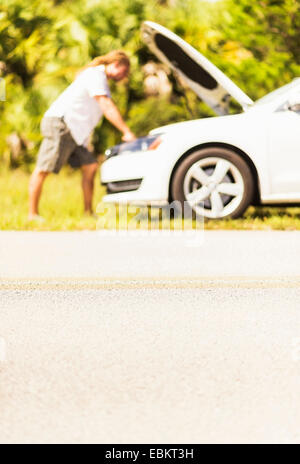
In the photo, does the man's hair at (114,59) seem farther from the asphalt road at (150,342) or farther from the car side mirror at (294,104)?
the asphalt road at (150,342)

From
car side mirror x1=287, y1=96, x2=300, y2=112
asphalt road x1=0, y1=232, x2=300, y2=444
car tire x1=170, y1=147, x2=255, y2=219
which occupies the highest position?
car side mirror x1=287, y1=96, x2=300, y2=112

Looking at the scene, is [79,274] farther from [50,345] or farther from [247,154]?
[247,154]

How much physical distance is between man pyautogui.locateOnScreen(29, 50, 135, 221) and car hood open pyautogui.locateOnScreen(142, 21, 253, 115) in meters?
0.61

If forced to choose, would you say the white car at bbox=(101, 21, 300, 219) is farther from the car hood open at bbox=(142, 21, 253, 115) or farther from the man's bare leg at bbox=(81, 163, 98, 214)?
the man's bare leg at bbox=(81, 163, 98, 214)

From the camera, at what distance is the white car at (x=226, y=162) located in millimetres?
9523

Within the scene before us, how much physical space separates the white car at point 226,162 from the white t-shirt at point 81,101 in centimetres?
68

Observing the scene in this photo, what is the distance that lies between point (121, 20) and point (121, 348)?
1139 centimetres

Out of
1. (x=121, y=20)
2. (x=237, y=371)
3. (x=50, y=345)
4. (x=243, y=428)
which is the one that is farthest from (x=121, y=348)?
(x=121, y=20)

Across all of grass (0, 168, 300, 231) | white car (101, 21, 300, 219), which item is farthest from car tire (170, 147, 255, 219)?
grass (0, 168, 300, 231)

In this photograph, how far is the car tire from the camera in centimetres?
955

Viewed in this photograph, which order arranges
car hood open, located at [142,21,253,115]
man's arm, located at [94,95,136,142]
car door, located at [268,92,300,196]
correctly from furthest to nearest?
1. car hood open, located at [142,21,253,115]
2. man's arm, located at [94,95,136,142]
3. car door, located at [268,92,300,196]

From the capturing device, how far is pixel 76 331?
5637 mm

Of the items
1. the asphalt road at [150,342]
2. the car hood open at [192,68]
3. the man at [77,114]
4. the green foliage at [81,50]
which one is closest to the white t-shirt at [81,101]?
the man at [77,114]

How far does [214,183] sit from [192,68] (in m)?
1.61
